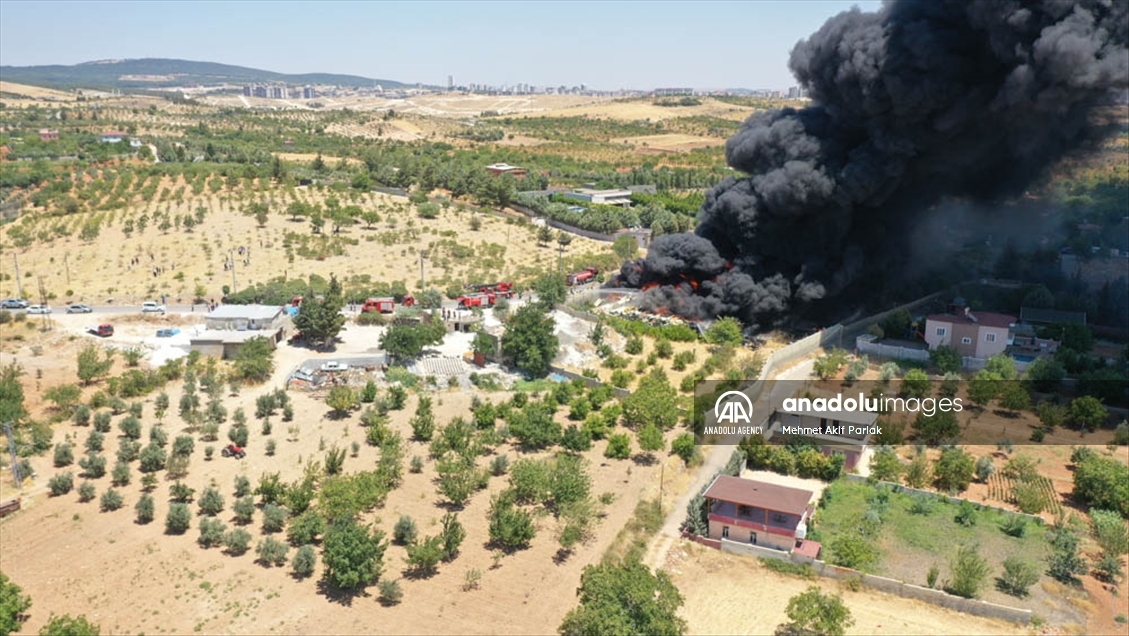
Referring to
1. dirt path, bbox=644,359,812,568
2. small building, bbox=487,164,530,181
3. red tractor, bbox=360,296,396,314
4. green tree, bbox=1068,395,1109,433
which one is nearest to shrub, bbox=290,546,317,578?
dirt path, bbox=644,359,812,568

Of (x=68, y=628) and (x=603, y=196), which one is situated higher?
(x=603, y=196)

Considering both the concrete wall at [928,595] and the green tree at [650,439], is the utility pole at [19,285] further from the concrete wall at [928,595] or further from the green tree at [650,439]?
the concrete wall at [928,595]

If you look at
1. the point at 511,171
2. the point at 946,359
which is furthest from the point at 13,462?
the point at 511,171

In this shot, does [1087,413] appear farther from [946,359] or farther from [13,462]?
[13,462]

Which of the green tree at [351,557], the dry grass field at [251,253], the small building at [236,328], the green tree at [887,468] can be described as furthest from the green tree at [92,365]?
the green tree at [887,468]

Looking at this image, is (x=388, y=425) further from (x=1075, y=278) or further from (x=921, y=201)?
(x=1075, y=278)
